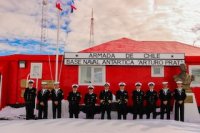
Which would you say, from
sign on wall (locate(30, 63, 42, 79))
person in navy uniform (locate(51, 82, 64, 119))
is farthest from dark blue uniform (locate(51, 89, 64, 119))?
sign on wall (locate(30, 63, 42, 79))

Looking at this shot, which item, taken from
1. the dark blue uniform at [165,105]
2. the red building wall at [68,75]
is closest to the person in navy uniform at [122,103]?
the dark blue uniform at [165,105]

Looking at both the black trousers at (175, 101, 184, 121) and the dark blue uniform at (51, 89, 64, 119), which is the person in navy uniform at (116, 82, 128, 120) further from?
the dark blue uniform at (51, 89, 64, 119)

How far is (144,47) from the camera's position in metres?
19.8

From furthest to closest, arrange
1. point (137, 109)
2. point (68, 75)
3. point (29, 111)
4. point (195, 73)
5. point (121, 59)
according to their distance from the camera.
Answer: point (68, 75), point (195, 73), point (121, 59), point (137, 109), point (29, 111)

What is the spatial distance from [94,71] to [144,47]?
503 cm

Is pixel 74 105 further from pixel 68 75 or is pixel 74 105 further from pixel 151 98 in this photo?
pixel 151 98

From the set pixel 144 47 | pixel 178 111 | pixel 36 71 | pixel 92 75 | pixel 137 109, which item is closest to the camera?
pixel 178 111

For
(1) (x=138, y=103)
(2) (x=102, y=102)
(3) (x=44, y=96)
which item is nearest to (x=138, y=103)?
(1) (x=138, y=103)

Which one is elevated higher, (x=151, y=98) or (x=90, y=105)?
(x=151, y=98)

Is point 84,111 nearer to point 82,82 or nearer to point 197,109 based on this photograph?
point 82,82

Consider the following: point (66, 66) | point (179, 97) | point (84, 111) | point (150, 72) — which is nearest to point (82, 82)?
point (66, 66)

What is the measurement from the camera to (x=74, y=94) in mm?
13789

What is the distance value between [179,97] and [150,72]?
278cm

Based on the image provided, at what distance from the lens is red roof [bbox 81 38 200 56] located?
1897 cm
